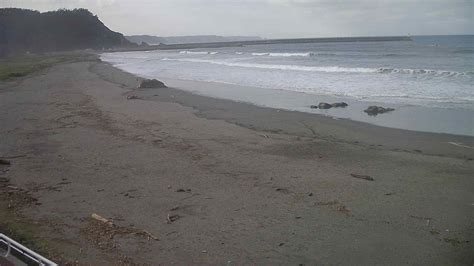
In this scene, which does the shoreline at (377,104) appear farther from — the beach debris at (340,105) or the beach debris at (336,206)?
the beach debris at (336,206)

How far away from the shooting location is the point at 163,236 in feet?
19.3

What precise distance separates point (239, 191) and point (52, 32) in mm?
132587

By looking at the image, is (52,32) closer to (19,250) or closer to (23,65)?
(23,65)

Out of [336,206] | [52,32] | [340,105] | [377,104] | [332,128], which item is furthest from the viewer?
[52,32]

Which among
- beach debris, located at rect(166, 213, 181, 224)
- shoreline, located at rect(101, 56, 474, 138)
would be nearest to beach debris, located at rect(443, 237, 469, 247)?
beach debris, located at rect(166, 213, 181, 224)

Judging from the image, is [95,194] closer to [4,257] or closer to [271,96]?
[4,257]

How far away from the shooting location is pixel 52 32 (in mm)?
124688

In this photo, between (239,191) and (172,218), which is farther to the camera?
(239,191)

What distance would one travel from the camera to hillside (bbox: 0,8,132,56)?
105 m

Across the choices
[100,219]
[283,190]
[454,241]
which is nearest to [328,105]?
[283,190]

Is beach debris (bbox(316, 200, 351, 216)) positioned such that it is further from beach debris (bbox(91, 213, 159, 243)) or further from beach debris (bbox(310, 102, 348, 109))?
beach debris (bbox(310, 102, 348, 109))

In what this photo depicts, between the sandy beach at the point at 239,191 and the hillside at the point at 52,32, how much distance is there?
9001cm

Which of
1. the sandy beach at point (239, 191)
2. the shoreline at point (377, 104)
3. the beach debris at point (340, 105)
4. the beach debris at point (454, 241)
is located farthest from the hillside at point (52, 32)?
the beach debris at point (454, 241)

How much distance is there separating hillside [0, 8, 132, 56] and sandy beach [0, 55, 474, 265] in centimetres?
9001
